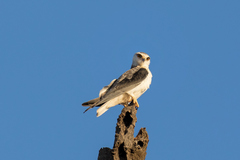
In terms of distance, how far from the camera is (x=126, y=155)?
9836mm

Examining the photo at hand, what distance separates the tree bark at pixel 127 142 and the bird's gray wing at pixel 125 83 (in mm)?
1191

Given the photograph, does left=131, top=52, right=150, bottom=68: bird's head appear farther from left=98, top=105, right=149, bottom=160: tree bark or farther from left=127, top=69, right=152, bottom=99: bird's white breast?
left=98, top=105, right=149, bottom=160: tree bark

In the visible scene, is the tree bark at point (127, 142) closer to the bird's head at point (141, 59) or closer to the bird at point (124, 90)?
the bird at point (124, 90)

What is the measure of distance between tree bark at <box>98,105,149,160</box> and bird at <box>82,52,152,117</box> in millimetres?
1172

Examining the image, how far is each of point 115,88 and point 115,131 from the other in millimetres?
1967

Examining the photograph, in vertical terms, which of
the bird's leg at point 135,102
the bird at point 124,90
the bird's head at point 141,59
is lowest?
the bird's leg at point 135,102

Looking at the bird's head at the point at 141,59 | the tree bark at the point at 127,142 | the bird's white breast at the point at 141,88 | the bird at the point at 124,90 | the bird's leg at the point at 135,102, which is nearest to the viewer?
the tree bark at the point at 127,142

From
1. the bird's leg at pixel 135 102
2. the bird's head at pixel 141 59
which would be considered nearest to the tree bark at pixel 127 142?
the bird's leg at pixel 135 102

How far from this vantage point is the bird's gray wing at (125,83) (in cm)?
1195

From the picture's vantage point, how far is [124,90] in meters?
12.1

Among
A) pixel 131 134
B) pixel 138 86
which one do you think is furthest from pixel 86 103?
pixel 131 134

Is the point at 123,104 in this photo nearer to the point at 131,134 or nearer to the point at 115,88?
the point at 115,88

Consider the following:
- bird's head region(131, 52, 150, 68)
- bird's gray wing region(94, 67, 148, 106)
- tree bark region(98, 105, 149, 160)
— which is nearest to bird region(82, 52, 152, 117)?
bird's gray wing region(94, 67, 148, 106)

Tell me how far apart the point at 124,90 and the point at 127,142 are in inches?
93.0
